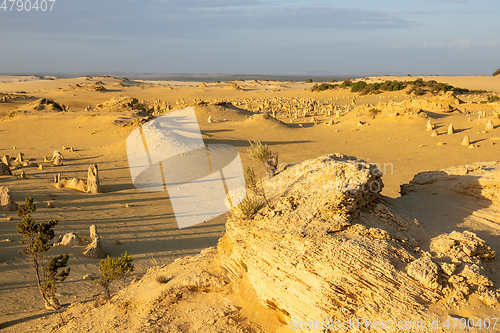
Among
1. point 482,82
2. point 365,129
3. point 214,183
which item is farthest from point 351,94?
point 214,183

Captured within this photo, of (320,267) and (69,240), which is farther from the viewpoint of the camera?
(69,240)

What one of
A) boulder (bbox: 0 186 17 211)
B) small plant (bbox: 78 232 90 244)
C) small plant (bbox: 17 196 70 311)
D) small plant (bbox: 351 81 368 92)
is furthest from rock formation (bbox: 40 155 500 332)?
small plant (bbox: 351 81 368 92)

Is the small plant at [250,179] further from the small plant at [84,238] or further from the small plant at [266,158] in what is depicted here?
the small plant at [84,238]

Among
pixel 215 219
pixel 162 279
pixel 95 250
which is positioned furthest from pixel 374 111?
pixel 162 279

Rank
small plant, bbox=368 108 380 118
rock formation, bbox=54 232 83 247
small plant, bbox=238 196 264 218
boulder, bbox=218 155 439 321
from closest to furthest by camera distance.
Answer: boulder, bbox=218 155 439 321
small plant, bbox=238 196 264 218
rock formation, bbox=54 232 83 247
small plant, bbox=368 108 380 118

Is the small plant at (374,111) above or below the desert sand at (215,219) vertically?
above

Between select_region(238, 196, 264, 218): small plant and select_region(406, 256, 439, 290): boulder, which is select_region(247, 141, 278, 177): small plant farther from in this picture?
select_region(406, 256, 439, 290): boulder

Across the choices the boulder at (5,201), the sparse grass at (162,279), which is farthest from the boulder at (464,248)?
the boulder at (5,201)

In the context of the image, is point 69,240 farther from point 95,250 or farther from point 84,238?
point 95,250

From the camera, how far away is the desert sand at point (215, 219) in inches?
170

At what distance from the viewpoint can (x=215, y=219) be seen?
10.4 meters

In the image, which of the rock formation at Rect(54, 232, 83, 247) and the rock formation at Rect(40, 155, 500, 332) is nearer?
the rock formation at Rect(40, 155, 500, 332)

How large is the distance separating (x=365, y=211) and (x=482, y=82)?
56.9 m

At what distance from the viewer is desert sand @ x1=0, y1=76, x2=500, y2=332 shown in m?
4.31
